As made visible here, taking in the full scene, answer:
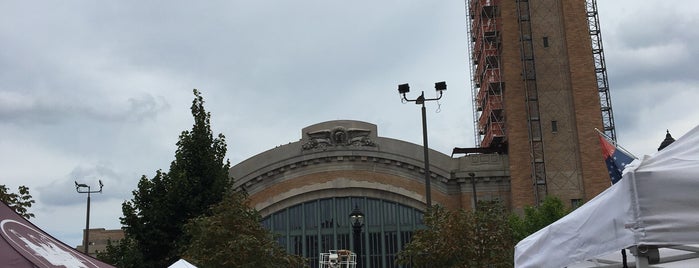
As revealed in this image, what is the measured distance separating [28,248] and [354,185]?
1163 inches

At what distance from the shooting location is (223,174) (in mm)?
23109

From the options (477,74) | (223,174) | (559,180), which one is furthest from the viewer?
(477,74)

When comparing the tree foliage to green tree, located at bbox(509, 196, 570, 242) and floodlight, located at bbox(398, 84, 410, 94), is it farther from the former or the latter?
green tree, located at bbox(509, 196, 570, 242)

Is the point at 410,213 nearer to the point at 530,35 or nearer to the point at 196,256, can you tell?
the point at 530,35

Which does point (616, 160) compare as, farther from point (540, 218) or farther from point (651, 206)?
point (540, 218)

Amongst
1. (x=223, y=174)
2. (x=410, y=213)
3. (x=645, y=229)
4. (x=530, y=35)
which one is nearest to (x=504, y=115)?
(x=530, y=35)

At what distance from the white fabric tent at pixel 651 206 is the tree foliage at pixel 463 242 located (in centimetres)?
1361

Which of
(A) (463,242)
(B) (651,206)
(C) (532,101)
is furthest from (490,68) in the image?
(B) (651,206)

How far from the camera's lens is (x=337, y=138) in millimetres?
34406

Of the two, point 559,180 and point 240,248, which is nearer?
point 240,248

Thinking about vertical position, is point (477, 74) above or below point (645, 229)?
above

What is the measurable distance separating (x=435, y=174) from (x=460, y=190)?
1.43 meters

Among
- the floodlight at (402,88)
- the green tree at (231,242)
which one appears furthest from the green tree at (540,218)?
the green tree at (231,242)

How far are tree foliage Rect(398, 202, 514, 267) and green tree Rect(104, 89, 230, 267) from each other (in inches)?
284
